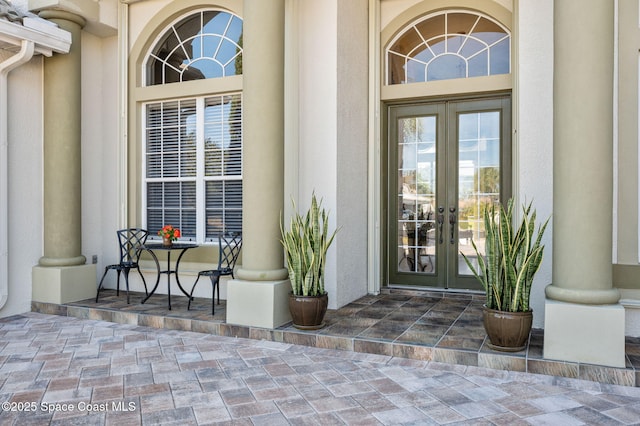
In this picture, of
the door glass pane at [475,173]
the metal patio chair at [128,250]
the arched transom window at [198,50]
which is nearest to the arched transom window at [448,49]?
the door glass pane at [475,173]

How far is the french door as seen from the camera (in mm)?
5125

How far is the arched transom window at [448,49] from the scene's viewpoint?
16.4 ft

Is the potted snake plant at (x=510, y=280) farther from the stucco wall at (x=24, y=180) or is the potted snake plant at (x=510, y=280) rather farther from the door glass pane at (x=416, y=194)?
the stucco wall at (x=24, y=180)

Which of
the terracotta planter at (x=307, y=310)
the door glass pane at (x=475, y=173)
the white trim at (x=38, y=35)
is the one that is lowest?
the terracotta planter at (x=307, y=310)

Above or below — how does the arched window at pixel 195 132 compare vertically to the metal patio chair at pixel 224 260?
A: above

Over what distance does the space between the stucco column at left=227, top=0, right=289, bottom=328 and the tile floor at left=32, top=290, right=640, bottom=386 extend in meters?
0.24

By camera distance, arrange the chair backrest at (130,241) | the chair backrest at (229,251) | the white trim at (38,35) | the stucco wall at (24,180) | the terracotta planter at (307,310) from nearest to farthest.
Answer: the terracotta planter at (307,310)
the white trim at (38,35)
the chair backrest at (229,251)
the stucco wall at (24,180)
the chair backrest at (130,241)

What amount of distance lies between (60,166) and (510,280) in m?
4.55

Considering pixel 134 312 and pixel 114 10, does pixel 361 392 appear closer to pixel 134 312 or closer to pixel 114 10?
pixel 134 312

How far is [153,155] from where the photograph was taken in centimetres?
570

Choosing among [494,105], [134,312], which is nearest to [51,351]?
[134,312]

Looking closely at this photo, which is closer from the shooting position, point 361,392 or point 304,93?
point 361,392

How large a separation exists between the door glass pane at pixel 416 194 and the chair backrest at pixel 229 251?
1.85 m

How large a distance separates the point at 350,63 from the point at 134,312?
3.22 metres
